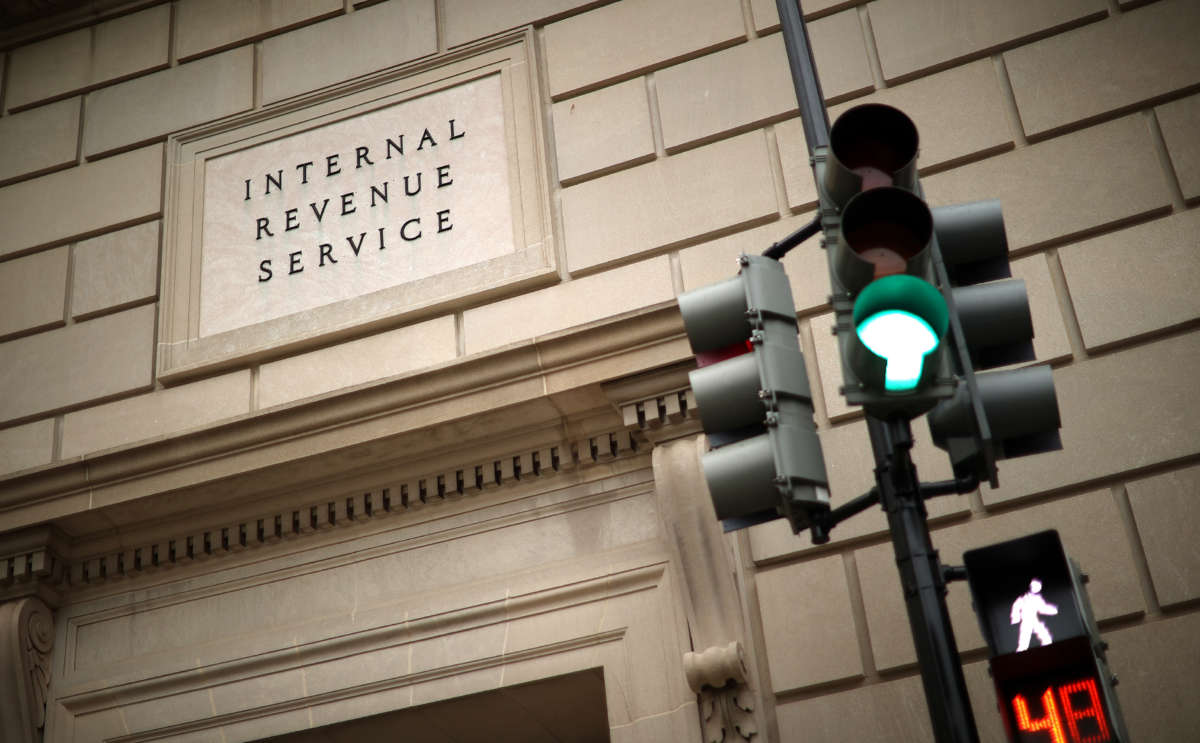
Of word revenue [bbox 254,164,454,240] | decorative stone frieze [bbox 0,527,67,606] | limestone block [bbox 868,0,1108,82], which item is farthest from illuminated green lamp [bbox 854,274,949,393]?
decorative stone frieze [bbox 0,527,67,606]

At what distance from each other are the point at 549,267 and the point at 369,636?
8.66 ft

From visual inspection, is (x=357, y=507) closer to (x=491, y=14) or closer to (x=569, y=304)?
(x=569, y=304)

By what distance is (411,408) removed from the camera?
8.57m

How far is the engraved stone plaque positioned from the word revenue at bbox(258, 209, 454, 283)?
0.4 inches

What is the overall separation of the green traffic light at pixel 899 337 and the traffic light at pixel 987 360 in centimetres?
28

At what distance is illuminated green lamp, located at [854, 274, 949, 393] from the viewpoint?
420 centimetres

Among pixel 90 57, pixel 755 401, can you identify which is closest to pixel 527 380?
pixel 755 401

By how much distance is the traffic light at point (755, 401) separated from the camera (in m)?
4.69

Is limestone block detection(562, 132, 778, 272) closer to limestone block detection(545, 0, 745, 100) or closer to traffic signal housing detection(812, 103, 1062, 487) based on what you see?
limestone block detection(545, 0, 745, 100)

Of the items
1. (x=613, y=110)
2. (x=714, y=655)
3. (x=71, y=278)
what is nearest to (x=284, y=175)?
(x=71, y=278)

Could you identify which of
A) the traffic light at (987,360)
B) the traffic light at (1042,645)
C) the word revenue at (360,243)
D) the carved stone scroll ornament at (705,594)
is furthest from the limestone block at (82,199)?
the traffic light at (1042,645)

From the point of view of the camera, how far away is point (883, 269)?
443 cm

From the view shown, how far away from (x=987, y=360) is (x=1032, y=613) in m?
0.92

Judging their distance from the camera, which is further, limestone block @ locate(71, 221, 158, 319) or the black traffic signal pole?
limestone block @ locate(71, 221, 158, 319)
